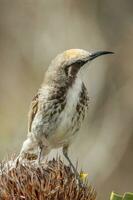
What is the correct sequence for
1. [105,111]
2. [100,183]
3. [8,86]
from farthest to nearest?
[8,86]
[105,111]
[100,183]

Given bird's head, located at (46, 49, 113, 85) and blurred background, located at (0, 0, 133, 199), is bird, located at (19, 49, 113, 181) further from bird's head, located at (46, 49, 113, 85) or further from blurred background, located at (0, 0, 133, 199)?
blurred background, located at (0, 0, 133, 199)

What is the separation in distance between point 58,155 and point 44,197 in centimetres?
45

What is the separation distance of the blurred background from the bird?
6.05 meters

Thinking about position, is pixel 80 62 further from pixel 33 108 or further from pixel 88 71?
pixel 88 71

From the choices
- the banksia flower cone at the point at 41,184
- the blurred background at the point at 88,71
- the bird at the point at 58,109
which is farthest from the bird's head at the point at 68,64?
the blurred background at the point at 88,71

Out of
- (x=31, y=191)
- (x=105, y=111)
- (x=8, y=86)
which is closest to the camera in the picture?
(x=31, y=191)

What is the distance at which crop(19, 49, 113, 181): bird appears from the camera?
27.4 feet

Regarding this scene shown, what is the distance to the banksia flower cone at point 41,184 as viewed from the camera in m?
7.41

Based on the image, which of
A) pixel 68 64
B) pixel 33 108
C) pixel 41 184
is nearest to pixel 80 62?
pixel 68 64

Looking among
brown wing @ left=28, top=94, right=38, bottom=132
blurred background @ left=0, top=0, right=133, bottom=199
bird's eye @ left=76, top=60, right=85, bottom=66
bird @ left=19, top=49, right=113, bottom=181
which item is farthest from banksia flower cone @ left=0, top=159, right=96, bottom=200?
blurred background @ left=0, top=0, right=133, bottom=199

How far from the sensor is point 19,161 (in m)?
7.64

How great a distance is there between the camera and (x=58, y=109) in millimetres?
8555

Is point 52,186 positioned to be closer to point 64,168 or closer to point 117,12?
point 64,168

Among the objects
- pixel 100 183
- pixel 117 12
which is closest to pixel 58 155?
pixel 100 183
